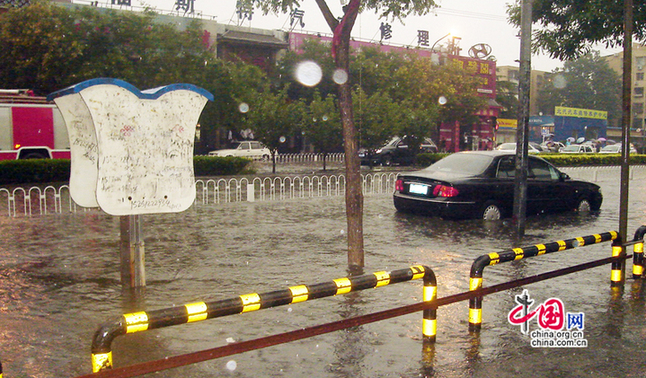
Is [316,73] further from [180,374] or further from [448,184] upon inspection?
[180,374]

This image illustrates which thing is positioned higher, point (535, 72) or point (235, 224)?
point (535, 72)

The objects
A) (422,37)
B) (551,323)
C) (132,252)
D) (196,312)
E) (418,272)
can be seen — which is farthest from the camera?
(422,37)

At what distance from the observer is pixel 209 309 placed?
309 centimetres

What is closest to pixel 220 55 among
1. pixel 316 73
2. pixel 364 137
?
pixel 316 73

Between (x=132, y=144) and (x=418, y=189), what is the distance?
274 inches

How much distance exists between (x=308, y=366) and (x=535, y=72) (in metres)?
92.8

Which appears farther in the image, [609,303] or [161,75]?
[161,75]

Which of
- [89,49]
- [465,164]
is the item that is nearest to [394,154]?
[89,49]

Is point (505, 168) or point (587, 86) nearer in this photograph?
point (505, 168)

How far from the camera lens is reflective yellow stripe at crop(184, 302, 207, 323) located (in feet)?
9.88

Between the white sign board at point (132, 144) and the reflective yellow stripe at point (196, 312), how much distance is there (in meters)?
2.97

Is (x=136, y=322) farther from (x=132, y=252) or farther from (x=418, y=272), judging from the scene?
(x=132, y=252)

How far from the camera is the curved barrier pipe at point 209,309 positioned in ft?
9.14

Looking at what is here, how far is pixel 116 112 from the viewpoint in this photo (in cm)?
564
